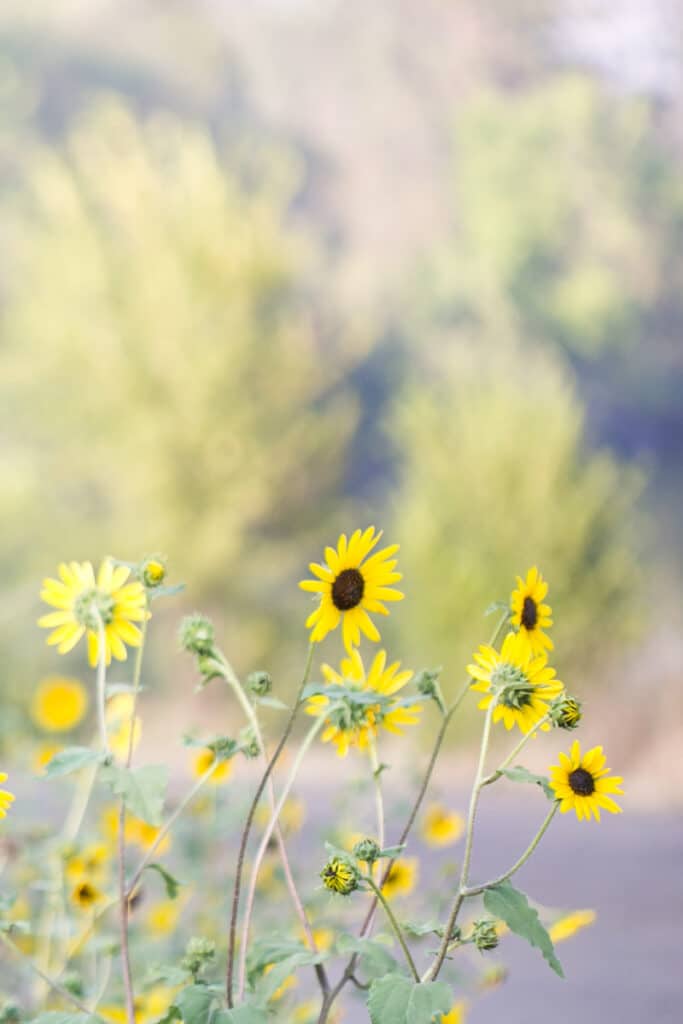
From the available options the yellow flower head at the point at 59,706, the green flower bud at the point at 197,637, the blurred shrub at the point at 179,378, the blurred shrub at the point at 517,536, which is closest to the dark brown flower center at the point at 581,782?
the green flower bud at the point at 197,637

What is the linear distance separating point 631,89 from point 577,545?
3.24 metres

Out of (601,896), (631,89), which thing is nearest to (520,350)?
(631,89)

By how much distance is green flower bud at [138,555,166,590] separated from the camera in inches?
14.5

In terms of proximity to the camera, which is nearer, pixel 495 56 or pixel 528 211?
pixel 528 211

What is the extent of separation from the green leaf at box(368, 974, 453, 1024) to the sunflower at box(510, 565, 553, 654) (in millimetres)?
93

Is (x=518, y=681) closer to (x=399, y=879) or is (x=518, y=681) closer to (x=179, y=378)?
(x=399, y=879)

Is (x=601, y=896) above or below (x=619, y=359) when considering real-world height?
below

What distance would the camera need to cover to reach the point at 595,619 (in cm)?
316

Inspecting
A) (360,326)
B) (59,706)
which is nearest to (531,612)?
(59,706)

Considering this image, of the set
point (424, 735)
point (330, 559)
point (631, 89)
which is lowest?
point (330, 559)

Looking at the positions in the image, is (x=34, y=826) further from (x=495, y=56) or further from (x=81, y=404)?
(x=495, y=56)

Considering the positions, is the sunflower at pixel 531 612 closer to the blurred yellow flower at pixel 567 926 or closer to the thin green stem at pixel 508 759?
the thin green stem at pixel 508 759

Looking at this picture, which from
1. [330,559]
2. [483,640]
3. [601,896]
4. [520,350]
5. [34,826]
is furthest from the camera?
[520,350]

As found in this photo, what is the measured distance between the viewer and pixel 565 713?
0.33 meters
